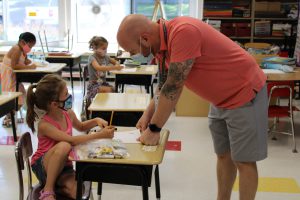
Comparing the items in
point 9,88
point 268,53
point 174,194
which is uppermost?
point 268,53

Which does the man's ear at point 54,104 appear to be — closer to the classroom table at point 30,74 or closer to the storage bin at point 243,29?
the classroom table at point 30,74

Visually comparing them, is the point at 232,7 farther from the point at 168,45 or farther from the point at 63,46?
the point at 168,45

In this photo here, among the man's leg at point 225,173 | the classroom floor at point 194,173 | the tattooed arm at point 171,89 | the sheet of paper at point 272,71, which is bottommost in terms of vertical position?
the classroom floor at point 194,173

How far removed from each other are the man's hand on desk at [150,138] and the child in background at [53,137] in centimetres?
18

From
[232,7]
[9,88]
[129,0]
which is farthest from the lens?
[129,0]

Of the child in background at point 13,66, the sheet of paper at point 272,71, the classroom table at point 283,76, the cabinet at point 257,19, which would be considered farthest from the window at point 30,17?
the classroom table at point 283,76

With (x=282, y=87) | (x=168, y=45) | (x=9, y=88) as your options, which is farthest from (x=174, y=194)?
(x=9, y=88)

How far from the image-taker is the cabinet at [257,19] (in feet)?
24.0

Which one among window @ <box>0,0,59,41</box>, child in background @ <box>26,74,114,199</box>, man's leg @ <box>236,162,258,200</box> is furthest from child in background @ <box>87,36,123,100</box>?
window @ <box>0,0,59,41</box>

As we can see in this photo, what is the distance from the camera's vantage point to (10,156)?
3.87 meters

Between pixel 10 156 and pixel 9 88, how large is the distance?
1407 mm

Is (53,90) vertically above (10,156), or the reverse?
(53,90)

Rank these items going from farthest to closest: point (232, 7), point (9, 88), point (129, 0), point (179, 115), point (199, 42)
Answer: point (129, 0) < point (232, 7) < point (179, 115) < point (9, 88) < point (199, 42)

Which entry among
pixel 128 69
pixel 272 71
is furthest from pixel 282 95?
pixel 128 69
